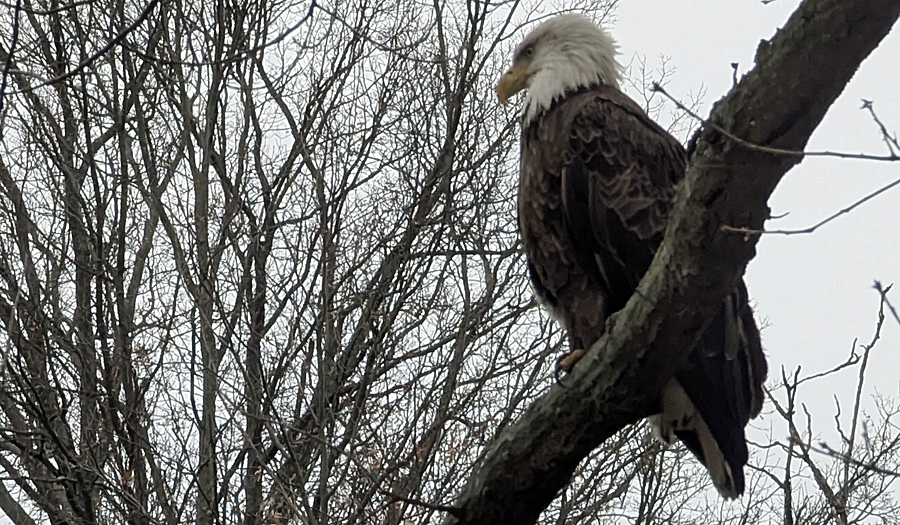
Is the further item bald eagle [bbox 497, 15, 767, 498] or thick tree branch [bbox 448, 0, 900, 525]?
bald eagle [bbox 497, 15, 767, 498]

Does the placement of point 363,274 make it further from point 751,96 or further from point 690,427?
point 751,96

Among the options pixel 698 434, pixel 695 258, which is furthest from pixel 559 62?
pixel 695 258

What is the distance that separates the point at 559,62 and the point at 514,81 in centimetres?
25

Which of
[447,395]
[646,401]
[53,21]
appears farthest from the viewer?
[53,21]

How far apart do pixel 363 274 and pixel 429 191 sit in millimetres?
632

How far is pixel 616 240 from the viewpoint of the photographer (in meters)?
3.58

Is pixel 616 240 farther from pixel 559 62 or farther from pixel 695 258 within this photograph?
pixel 695 258

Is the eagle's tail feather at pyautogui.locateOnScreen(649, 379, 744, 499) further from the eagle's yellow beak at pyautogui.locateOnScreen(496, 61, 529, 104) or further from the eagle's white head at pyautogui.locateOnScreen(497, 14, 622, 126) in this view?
the eagle's yellow beak at pyautogui.locateOnScreen(496, 61, 529, 104)

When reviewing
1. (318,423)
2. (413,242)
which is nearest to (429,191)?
(413,242)

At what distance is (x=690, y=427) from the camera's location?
353 cm

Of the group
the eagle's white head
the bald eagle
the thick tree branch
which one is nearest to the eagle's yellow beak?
the eagle's white head

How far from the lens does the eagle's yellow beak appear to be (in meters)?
4.45

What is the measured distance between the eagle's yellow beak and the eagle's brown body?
452 mm

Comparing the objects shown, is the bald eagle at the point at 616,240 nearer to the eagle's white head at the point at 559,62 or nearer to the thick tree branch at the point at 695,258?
the eagle's white head at the point at 559,62
